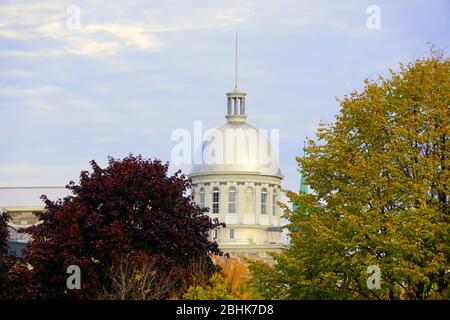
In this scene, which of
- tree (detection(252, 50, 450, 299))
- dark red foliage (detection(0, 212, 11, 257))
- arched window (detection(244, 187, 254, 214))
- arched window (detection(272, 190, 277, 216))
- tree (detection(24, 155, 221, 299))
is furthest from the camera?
arched window (detection(244, 187, 254, 214))

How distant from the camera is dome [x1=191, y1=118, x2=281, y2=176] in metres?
180

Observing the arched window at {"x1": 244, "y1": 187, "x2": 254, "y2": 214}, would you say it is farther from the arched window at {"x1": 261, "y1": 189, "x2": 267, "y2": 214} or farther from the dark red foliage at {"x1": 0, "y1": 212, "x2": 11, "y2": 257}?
the dark red foliage at {"x1": 0, "y1": 212, "x2": 11, "y2": 257}

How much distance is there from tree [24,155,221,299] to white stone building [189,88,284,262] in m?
123

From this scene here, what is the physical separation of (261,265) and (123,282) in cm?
565

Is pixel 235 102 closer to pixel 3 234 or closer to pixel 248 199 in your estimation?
pixel 248 199

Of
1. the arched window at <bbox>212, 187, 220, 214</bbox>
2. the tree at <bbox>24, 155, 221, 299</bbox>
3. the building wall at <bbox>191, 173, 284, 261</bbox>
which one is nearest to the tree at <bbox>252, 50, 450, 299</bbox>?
the tree at <bbox>24, 155, 221, 299</bbox>

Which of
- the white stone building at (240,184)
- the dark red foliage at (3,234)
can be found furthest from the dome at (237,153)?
the dark red foliage at (3,234)

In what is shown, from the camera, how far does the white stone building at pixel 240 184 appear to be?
180375 mm

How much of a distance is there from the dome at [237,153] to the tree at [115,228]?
411ft

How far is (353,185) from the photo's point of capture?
146ft

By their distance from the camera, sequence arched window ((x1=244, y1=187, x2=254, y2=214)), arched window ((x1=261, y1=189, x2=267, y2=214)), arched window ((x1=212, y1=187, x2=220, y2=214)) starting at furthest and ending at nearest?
arched window ((x1=261, y1=189, x2=267, y2=214))
arched window ((x1=244, y1=187, x2=254, y2=214))
arched window ((x1=212, y1=187, x2=220, y2=214))

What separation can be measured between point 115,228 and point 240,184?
13472cm

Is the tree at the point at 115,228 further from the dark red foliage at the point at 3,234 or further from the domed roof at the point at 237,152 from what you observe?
the domed roof at the point at 237,152
